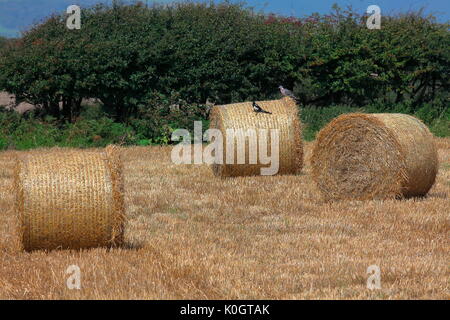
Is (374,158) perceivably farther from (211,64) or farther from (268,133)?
(211,64)

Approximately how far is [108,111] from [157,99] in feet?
4.31

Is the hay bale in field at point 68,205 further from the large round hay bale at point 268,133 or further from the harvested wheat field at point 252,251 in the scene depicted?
the large round hay bale at point 268,133

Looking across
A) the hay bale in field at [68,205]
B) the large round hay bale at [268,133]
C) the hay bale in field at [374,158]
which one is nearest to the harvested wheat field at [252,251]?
the hay bale in field at [68,205]

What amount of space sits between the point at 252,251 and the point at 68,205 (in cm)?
194

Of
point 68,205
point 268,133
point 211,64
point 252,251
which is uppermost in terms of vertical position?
point 211,64

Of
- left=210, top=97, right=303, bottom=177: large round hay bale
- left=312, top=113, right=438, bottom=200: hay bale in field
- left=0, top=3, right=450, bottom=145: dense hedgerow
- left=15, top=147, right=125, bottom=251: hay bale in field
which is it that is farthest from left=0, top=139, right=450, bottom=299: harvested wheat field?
left=0, top=3, right=450, bottom=145: dense hedgerow

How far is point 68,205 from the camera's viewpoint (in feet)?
27.1

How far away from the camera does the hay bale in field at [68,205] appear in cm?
825

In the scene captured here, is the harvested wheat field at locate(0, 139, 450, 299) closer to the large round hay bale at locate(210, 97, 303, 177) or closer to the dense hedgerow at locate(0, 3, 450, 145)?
the large round hay bale at locate(210, 97, 303, 177)

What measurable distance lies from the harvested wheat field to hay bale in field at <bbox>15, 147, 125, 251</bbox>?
0.18 m

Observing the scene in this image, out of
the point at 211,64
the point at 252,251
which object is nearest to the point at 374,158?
the point at 252,251

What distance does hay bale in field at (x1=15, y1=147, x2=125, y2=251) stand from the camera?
8250 millimetres

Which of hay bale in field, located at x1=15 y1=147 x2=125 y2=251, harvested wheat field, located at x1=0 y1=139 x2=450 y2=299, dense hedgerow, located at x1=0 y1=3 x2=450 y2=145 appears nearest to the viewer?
harvested wheat field, located at x1=0 y1=139 x2=450 y2=299
